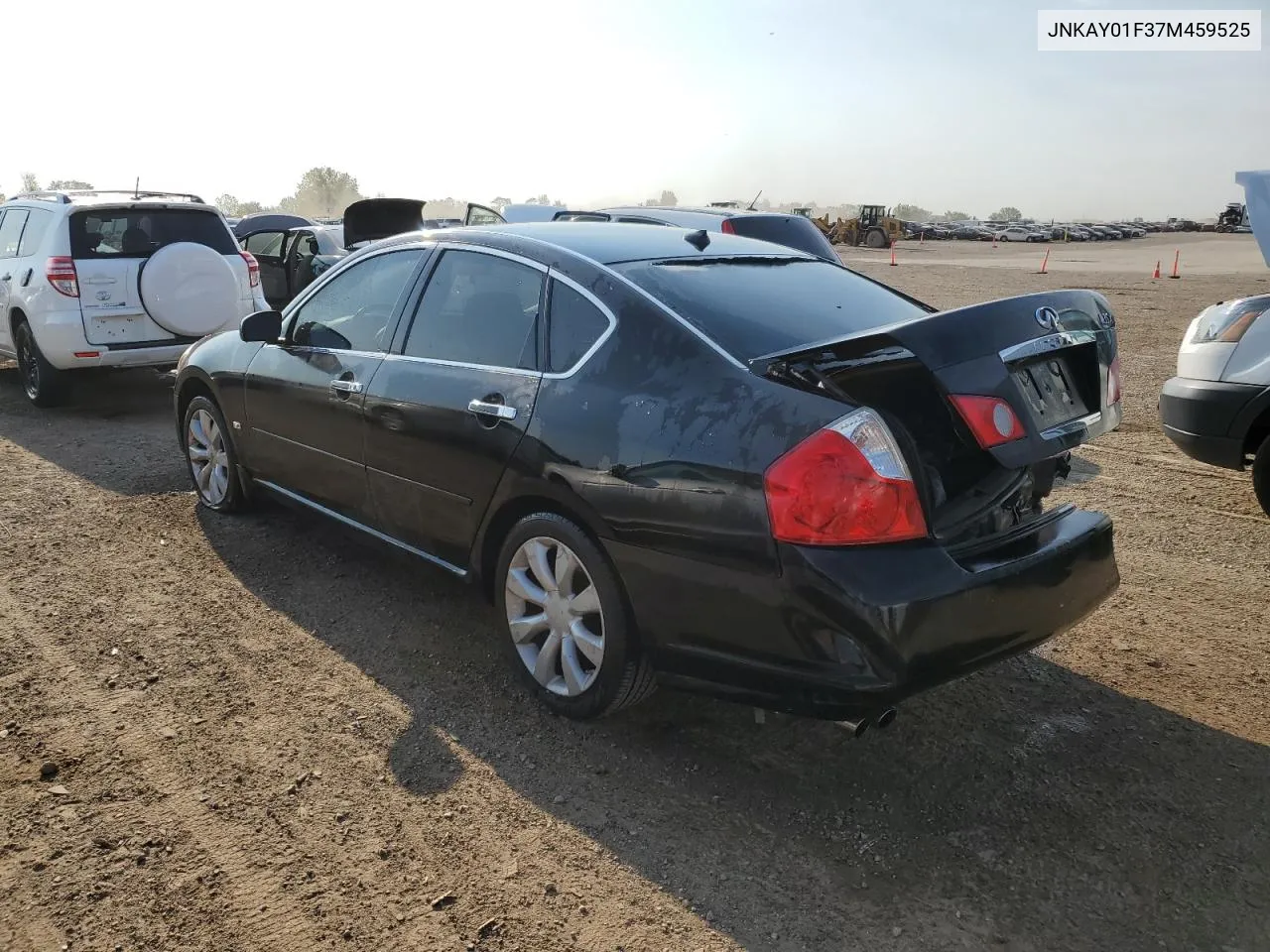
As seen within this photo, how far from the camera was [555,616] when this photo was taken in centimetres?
343

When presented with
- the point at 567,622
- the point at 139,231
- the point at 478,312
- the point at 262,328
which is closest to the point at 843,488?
the point at 567,622

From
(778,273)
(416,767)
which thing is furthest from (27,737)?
(778,273)

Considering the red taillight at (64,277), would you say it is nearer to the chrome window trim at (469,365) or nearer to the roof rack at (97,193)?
the roof rack at (97,193)

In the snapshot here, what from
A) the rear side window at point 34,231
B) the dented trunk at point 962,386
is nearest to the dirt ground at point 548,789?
the dented trunk at point 962,386

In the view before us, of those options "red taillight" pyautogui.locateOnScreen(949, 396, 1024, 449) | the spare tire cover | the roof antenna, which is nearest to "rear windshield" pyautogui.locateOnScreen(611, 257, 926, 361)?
the roof antenna

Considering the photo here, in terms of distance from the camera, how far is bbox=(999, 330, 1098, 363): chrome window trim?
2854mm

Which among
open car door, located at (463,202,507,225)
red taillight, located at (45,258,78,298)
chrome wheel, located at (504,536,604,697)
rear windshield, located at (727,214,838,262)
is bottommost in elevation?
chrome wheel, located at (504,536,604,697)

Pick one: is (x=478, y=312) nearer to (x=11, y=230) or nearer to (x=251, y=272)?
(x=251, y=272)

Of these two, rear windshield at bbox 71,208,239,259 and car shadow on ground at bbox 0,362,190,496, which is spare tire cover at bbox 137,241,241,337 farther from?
car shadow on ground at bbox 0,362,190,496

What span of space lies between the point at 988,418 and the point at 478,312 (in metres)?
1.94

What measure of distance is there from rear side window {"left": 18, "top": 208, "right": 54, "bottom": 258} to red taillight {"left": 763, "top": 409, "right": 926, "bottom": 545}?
7.90 meters

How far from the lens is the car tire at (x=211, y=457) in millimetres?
5383

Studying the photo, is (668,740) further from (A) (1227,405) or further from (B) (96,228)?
(B) (96,228)

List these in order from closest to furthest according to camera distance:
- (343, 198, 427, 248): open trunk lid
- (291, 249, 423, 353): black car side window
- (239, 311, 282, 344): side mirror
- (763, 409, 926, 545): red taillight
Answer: (763, 409, 926, 545): red taillight < (291, 249, 423, 353): black car side window < (239, 311, 282, 344): side mirror < (343, 198, 427, 248): open trunk lid
